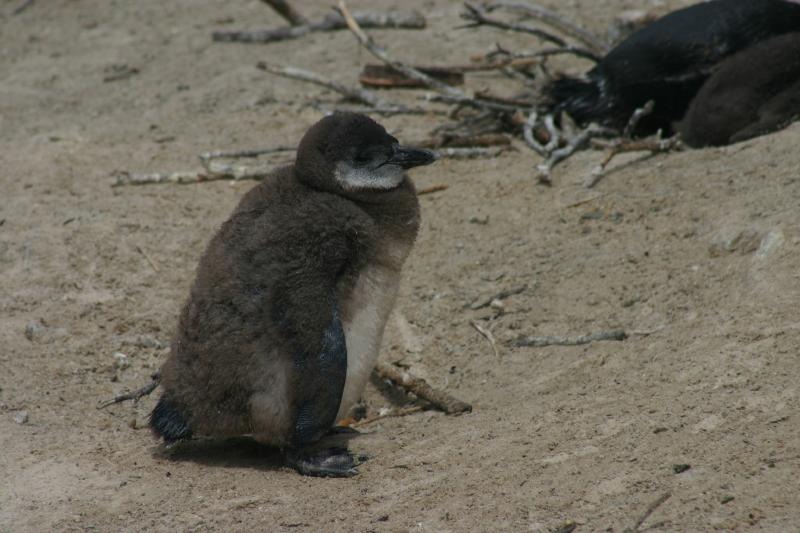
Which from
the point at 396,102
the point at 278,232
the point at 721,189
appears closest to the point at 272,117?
the point at 396,102

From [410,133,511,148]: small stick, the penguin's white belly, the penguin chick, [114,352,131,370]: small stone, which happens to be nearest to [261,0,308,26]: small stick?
[410,133,511,148]: small stick

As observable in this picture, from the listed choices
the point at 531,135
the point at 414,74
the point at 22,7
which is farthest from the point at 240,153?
the point at 22,7

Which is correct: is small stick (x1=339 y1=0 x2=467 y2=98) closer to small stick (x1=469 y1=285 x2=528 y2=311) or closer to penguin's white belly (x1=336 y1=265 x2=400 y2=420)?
small stick (x1=469 y1=285 x2=528 y2=311)

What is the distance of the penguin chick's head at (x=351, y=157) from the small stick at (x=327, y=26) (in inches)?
235

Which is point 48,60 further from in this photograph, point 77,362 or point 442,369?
point 442,369

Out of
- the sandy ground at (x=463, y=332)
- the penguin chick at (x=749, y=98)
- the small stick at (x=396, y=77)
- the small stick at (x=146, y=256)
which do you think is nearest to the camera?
the sandy ground at (x=463, y=332)

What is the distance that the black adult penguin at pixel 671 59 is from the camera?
310 inches

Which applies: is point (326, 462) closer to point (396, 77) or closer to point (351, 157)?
point (351, 157)

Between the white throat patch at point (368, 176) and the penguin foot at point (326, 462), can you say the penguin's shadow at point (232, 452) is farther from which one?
the white throat patch at point (368, 176)

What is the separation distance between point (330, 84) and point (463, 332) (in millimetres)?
3601

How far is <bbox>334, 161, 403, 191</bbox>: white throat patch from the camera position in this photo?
16.3ft

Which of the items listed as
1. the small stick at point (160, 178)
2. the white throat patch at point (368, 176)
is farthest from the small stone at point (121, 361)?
the small stick at point (160, 178)

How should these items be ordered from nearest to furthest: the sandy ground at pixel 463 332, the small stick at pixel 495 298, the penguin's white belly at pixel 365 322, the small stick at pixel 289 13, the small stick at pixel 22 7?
the sandy ground at pixel 463 332, the penguin's white belly at pixel 365 322, the small stick at pixel 495 298, the small stick at pixel 289 13, the small stick at pixel 22 7

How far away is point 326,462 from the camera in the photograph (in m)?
4.68
